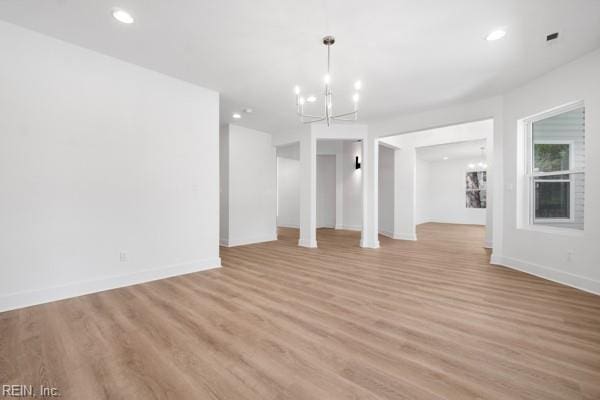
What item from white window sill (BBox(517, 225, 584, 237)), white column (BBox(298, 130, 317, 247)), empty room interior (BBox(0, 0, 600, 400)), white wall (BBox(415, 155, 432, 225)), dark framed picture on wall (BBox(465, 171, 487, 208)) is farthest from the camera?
white wall (BBox(415, 155, 432, 225))

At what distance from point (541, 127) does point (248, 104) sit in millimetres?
4918

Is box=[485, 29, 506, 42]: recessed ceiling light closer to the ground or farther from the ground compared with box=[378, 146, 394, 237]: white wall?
farther from the ground

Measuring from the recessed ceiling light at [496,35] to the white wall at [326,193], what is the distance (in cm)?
741

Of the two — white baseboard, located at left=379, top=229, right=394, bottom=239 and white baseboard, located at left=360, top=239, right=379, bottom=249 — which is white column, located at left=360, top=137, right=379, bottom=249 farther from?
white baseboard, located at left=379, top=229, right=394, bottom=239

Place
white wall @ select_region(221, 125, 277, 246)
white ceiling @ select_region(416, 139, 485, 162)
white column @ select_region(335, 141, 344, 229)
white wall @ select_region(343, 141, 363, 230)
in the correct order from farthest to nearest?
white column @ select_region(335, 141, 344, 229) < white wall @ select_region(343, 141, 363, 230) < white ceiling @ select_region(416, 139, 485, 162) < white wall @ select_region(221, 125, 277, 246)

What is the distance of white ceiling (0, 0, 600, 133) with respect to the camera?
2.30 metres

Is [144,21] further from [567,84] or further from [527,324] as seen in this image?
[567,84]

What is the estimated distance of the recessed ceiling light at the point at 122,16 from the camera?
92.9 inches

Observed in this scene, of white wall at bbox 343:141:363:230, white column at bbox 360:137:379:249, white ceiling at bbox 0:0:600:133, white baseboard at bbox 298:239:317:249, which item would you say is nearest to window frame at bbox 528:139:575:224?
white ceiling at bbox 0:0:600:133

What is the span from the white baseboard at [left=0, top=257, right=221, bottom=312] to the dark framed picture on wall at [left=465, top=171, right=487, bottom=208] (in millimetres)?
11390

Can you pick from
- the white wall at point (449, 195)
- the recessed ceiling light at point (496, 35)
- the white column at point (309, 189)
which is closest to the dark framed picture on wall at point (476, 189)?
the white wall at point (449, 195)

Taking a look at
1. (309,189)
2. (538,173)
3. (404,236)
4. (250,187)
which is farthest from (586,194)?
(250,187)

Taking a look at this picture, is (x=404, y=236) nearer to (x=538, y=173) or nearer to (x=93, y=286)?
(x=538, y=173)

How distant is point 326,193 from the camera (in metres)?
10.1
